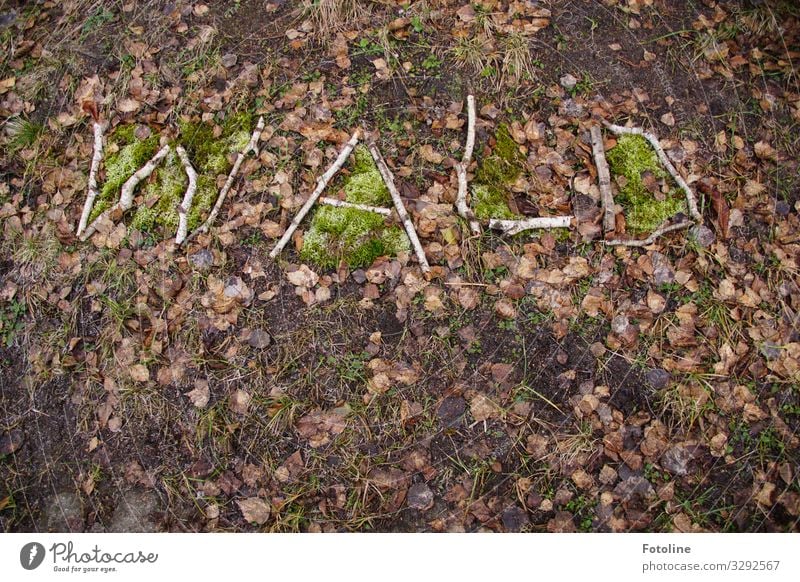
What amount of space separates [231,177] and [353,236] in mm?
903

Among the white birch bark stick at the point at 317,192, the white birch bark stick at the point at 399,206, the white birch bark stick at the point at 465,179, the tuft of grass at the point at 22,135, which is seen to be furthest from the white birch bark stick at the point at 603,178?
the tuft of grass at the point at 22,135

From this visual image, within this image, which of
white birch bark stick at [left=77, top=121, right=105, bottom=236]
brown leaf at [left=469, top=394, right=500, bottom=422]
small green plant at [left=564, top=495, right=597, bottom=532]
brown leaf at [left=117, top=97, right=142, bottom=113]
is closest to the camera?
small green plant at [left=564, top=495, right=597, bottom=532]

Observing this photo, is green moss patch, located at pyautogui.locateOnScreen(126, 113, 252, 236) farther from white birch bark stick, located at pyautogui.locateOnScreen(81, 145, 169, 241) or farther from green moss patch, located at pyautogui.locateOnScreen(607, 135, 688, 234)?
green moss patch, located at pyautogui.locateOnScreen(607, 135, 688, 234)

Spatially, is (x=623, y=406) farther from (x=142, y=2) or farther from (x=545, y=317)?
(x=142, y=2)

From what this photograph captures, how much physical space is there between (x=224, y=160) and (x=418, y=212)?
1.36m

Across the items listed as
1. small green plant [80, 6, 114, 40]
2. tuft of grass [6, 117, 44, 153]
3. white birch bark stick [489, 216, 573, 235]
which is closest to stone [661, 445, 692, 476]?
white birch bark stick [489, 216, 573, 235]

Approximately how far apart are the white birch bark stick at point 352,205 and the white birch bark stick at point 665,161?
1.63 m

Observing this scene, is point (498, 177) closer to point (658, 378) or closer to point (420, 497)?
point (658, 378)

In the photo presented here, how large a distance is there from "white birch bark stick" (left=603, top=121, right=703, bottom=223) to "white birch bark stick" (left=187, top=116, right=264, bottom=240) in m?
2.34

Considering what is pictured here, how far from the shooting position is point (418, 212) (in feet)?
11.6

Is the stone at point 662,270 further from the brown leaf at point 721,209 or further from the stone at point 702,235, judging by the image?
the brown leaf at point 721,209

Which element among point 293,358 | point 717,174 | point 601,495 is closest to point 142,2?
point 293,358

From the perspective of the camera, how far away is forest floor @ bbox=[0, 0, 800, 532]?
3137 millimetres

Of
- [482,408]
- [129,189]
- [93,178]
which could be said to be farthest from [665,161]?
[93,178]
